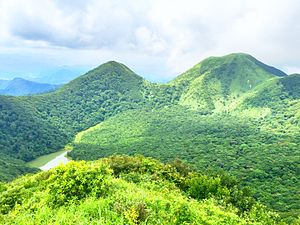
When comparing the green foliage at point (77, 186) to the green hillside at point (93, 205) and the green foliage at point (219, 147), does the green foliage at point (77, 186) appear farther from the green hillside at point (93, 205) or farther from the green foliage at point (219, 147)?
the green foliage at point (219, 147)

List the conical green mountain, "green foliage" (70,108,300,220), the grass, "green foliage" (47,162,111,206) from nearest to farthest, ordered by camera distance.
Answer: "green foliage" (47,162,111,206), "green foliage" (70,108,300,220), the conical green mountain, the grass

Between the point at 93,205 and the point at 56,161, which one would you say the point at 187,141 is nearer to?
the point at 56,161

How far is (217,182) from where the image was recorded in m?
42.8

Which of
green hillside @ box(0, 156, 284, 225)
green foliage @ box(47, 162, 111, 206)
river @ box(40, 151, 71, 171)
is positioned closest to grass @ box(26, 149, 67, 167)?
river @ box(40, 151, 71, 171)

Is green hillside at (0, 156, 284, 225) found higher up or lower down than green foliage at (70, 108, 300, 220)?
higher up

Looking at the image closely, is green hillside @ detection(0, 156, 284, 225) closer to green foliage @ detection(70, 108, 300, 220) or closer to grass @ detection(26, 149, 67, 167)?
green foliage @ detection(70, 108, 300, 220)

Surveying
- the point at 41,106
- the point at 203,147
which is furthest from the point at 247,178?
the point at 41,106

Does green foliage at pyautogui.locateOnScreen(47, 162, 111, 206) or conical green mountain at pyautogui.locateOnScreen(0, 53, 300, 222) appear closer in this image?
green foliage at pyautogui.locateOnScreen(47, 162, 111, 206)

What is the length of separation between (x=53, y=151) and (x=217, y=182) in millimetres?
113786

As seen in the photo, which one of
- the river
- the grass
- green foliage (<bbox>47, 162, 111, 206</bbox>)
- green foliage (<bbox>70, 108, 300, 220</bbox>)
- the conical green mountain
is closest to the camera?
green foliage (<bbox>47, 162, 111, 206</bbox>)

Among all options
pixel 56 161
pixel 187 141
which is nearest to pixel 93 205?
pixel 56 161

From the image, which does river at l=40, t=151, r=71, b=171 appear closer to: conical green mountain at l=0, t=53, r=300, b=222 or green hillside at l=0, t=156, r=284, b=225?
conical green mountain at l=0, t=53, r=300, b=222

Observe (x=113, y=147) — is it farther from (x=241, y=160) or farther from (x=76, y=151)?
(x=241, y=160)

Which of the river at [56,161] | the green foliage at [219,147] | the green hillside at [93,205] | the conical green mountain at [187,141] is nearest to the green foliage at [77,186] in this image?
the green hillside at [93,205]
